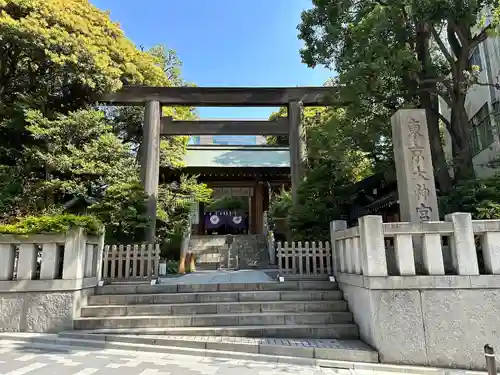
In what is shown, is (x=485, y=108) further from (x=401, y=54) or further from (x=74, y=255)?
(x=74, y=255)

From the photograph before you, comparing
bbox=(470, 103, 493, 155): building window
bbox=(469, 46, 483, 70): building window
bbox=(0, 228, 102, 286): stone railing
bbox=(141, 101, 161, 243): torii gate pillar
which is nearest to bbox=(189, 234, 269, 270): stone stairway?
bbox=(141, 101, 161, 243): torii gate pillar

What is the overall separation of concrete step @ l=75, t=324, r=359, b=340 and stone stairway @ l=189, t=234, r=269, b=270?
7.94m

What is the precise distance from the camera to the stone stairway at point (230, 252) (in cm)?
1462

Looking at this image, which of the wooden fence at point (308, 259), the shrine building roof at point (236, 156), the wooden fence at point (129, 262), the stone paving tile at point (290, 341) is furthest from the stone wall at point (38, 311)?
the shrine building roof at point (236, 156)

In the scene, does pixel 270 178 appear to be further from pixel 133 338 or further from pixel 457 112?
pixel 133 338

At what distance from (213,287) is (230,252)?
27.8 ft

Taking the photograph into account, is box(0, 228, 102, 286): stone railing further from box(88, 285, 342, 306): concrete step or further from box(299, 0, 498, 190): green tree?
box(299, 0, 498, 190): green tree

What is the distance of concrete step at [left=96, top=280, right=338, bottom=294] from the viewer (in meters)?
7.09

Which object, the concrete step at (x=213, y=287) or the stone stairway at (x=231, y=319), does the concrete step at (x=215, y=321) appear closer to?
the stone stairway at (x=231, y=319)

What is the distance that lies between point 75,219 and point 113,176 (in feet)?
16.9

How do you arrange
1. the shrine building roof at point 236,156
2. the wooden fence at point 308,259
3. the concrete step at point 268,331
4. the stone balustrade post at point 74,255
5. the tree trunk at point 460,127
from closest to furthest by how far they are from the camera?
the concrete step at point 268,331, the stone balustrade post at point 74,255, the wooden fence at point 308,259, the tree trunk at point 460,127, the shrine building roof at point 236,156

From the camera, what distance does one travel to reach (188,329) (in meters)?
5.95

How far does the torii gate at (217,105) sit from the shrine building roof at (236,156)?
13.8ft

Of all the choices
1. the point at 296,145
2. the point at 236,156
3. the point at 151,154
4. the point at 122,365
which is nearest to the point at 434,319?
the point at 122,365
